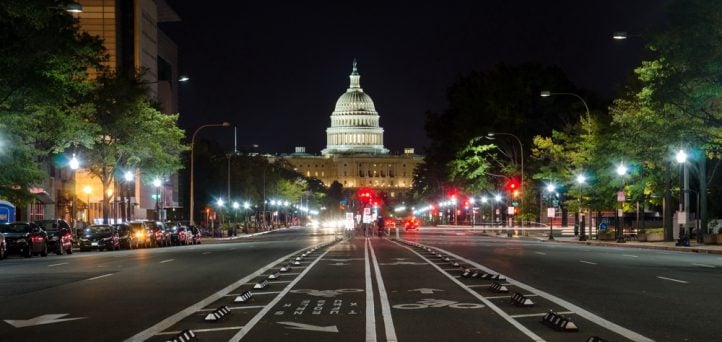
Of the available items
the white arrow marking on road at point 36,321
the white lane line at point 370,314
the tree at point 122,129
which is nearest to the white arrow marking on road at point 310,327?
the white lane line at point 370,314

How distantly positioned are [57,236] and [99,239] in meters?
5.95

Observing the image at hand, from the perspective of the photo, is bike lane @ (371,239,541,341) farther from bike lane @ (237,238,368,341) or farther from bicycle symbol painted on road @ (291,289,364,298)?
bicycle symbol painted on road @ (291,289,364,298)

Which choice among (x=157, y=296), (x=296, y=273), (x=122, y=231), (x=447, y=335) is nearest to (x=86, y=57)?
(x=122, y=231)

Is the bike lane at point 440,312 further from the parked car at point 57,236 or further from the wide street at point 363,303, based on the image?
the parked car at point 57,236

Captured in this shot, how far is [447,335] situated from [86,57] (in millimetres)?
36144

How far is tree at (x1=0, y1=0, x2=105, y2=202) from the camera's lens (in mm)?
39375

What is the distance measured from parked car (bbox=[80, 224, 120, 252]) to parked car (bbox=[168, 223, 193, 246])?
1072 cm

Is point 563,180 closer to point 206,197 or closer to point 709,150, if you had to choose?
point 709,150

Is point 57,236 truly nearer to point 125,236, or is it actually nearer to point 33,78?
point 125,236

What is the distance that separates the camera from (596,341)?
1130 centimetres

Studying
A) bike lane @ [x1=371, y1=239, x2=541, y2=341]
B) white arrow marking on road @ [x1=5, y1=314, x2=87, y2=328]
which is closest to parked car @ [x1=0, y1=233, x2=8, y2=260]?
bike lane @ [x1=371, y1=239, x2=541, y2=341]

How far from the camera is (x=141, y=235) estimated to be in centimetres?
6019

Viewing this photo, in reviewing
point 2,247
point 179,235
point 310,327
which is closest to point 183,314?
point 310,327

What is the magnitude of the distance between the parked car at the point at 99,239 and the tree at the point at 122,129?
20.1 ft
